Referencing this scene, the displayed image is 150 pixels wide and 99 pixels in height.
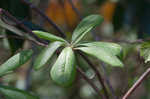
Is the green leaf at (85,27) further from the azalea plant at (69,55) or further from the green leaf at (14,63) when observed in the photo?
the green leaf at (14,63)

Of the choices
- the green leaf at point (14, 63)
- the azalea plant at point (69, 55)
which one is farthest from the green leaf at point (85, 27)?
the green leaf at point (14, 63)

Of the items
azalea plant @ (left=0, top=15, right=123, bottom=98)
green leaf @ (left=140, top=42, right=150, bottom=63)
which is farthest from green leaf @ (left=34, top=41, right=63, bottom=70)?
green leaf @ (left=140, top=42, right=150, bottom=63)

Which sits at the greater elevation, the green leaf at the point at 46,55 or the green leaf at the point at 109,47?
the green leaf at the point at 46,55

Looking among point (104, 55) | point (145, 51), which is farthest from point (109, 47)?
point (145, 51)

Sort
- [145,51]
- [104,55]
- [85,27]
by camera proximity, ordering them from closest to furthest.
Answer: [104,55] → [85,27] → [145,51]

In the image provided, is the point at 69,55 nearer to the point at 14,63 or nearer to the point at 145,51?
the point at 14,63

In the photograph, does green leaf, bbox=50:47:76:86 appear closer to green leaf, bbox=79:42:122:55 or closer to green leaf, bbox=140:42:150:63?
green leaf, bbox=79:42:122:55
